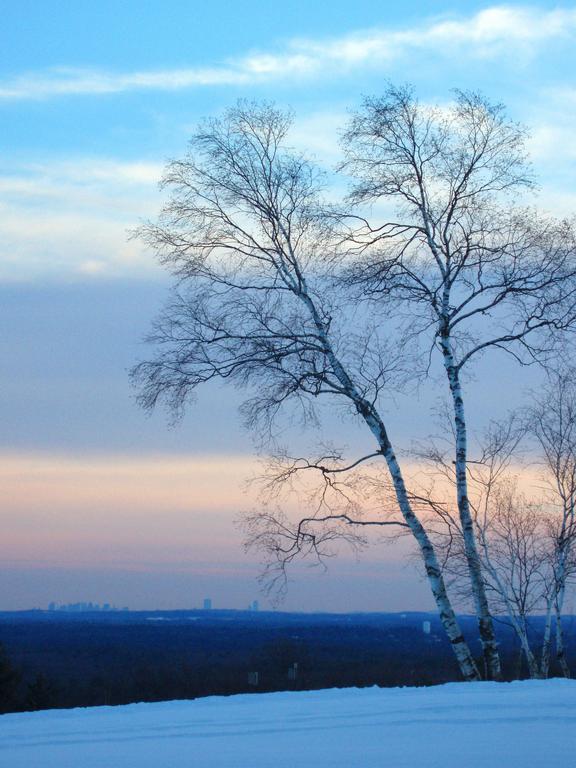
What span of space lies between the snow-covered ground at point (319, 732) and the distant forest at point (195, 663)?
705 cm

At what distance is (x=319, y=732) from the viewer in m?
7.51

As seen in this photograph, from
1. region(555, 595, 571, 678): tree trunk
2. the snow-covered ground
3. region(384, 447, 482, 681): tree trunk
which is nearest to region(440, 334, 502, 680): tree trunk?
region(384, 447, 482, 681): tree trunk

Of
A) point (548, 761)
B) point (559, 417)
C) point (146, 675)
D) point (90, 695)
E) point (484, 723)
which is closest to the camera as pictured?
point (548, 761)

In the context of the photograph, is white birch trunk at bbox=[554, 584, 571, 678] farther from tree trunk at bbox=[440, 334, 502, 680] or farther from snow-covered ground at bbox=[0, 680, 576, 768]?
snow-covered ground at bbox=[0, 680, 576, 768]

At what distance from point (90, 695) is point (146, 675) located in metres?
8.14

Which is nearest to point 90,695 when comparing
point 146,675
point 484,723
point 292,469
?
point 146,675

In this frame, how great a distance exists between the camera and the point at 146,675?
6725 cm

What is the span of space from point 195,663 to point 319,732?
272 ft

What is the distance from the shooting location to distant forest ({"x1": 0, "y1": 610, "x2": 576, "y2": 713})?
156ft

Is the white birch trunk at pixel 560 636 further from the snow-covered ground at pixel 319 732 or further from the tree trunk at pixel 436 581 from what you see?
the snow-covered ground at pixel 319 732

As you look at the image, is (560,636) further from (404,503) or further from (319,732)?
(319,732)

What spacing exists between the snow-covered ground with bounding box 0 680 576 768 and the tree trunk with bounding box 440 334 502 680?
3955 millimetres

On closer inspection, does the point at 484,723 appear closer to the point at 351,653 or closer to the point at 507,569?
the point at 507,569

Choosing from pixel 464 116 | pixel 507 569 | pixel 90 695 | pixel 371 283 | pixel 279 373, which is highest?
pixel 464 116
